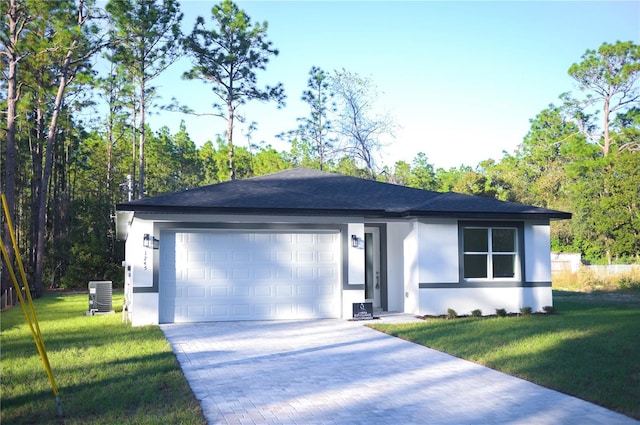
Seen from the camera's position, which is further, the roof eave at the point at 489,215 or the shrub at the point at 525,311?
the shrub at the point at 525,311

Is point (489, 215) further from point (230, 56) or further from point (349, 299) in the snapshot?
point (230, 56)

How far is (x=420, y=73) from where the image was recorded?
2311cm

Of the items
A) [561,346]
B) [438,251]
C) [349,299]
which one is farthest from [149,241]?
[561,346]

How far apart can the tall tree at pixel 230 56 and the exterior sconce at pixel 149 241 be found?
20126 millimetres

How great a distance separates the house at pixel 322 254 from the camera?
13812 mm

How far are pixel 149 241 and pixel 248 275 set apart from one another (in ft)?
8.09

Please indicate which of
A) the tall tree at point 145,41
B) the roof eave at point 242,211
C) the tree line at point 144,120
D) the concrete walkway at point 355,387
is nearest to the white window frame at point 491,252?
the roof eave at point 242,211

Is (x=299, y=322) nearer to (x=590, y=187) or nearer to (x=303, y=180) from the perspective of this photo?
(x=303, y=180)

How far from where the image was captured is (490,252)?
1557 cm

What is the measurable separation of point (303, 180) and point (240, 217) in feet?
14.6

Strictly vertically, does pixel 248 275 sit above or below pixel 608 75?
below

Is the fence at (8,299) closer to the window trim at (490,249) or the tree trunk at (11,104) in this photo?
the tree trunk at (11,104)

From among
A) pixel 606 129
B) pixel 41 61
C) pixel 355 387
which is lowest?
pixel 355 387

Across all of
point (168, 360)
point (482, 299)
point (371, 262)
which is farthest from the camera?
point (371, 262)
